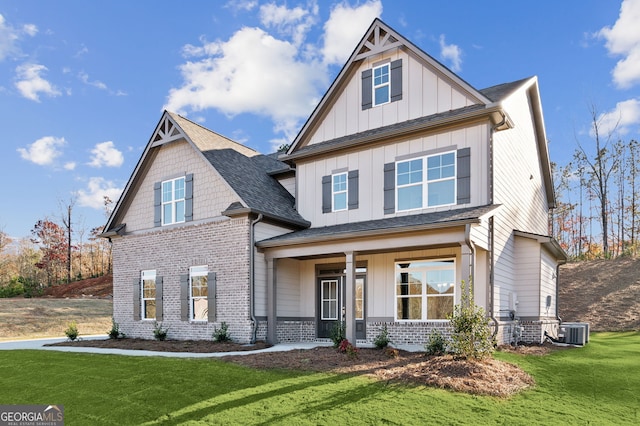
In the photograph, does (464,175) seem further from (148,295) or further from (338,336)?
(148,295)

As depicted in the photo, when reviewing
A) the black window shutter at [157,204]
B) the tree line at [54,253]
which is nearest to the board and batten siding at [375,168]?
the black window shutter at [157,204]

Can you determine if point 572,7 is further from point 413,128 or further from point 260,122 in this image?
point 260,122

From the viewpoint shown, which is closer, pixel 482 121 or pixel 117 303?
pixel 482 121

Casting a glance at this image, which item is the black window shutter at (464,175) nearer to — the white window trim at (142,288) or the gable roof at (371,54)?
the gable roof at (371,54)

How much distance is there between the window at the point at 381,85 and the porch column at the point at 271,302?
6118 millimetres

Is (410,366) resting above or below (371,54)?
below

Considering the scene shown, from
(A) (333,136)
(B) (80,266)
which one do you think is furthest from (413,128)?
(B) (80,266)

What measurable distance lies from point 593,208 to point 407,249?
27.2 meters

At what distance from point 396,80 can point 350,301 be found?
22.8 feet

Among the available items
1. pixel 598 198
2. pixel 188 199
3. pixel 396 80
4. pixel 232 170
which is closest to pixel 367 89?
pixel 396 80

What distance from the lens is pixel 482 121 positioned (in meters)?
12.4

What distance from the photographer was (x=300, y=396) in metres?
7.50

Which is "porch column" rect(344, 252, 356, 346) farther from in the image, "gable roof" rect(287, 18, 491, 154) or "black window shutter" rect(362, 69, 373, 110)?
"gable roof" rect(287, 18, 491, 154)

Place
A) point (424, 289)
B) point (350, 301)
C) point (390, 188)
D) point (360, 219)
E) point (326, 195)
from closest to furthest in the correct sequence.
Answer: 1. point (350, 301)
2. point (424, 289)
3. point (390, 188)
4. point (360, 219)
5. point (326, 195)
